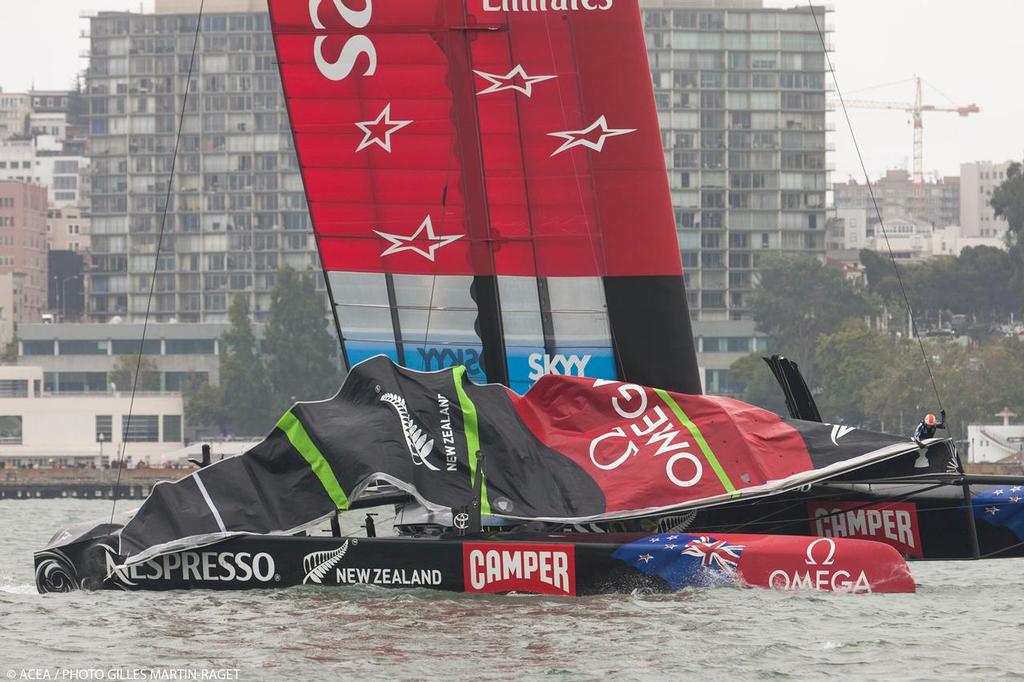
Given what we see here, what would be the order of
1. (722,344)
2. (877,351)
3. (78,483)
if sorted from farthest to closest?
(722,344) < (877,351) < (78,483)

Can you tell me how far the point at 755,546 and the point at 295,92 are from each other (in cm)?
546

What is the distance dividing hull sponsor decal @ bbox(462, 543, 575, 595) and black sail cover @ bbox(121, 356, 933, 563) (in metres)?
0.37

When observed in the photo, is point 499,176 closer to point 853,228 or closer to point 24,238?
point 24,238

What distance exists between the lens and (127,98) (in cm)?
11125

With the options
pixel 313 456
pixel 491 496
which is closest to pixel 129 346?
pixel 313 456

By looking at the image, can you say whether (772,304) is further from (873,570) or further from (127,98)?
(873,570)

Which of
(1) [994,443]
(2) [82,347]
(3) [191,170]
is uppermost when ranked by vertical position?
(3) [191,170]

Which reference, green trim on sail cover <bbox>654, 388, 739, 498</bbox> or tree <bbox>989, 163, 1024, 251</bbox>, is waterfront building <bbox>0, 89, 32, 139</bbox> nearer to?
tree <bbox>989, 163, 1024, 251</bbox>

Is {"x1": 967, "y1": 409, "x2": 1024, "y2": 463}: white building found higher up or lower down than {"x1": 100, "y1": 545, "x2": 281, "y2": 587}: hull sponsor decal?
lower down

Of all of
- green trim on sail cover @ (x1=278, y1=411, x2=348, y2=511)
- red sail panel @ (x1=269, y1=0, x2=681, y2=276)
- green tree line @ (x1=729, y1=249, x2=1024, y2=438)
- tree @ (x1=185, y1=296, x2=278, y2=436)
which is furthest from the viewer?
tree @ (x1=185, y1=296, x2=278, y2=436)

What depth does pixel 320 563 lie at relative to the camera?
1269 centimetres

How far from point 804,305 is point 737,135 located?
24.6m

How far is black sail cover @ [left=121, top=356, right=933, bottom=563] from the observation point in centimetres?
1277

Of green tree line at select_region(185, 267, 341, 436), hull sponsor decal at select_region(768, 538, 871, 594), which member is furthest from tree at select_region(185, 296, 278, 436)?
hull sponsor decal at select_region(768, 538, 871, 594)
